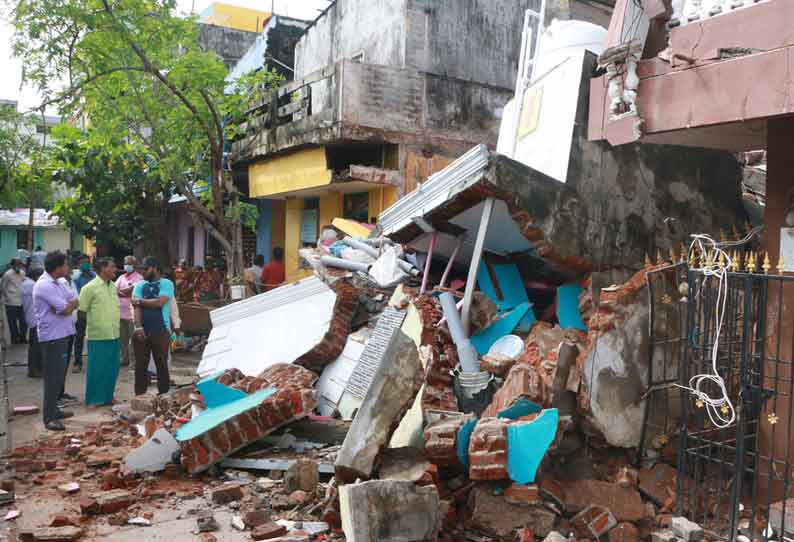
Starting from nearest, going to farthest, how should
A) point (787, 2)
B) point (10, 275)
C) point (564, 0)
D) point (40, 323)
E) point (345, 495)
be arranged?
1. point (345, 495)
2. point (787, 2)
3. point (40, 323)
4. point (564, 0)
5. point (10, 275)

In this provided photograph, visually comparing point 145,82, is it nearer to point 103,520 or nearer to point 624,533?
point 103,520

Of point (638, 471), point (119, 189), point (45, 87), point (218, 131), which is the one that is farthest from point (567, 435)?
point (119, 189)

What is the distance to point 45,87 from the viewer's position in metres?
10.1

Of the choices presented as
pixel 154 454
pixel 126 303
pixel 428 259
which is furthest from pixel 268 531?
pixel 126 303

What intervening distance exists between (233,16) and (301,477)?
23.8 m

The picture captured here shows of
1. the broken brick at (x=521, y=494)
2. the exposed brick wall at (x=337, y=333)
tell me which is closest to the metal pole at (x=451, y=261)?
the exposed brick wall at (x=337, y=333)

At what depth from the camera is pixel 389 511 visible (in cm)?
421

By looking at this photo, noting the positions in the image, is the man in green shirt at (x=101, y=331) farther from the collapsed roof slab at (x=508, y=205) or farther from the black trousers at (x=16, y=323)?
the black trousers at (x=16, y=323)

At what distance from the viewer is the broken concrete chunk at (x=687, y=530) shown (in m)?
4.54

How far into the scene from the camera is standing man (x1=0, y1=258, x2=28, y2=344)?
12477 mm

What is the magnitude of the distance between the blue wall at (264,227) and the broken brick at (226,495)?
14.4 metres

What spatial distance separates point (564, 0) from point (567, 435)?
27.1 ft

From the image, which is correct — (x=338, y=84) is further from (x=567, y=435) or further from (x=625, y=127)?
(x=567, y=435)

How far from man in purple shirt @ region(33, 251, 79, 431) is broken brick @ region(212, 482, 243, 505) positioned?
2.93 m
